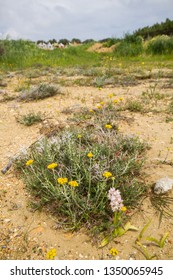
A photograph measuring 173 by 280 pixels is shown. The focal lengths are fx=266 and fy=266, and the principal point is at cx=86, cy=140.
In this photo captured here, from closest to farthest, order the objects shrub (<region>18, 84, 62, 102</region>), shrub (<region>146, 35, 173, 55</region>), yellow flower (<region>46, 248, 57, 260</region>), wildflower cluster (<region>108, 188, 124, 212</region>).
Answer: yellow flower (<region>46, 248, 57, 260</region>), wildflower cluster (<region>108, 188, 124, 212</region>), shrub (<region>18, 84, 62, 102</region>), shrub (<region>146, 35, 173, 55</region>)

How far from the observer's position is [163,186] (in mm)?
2213

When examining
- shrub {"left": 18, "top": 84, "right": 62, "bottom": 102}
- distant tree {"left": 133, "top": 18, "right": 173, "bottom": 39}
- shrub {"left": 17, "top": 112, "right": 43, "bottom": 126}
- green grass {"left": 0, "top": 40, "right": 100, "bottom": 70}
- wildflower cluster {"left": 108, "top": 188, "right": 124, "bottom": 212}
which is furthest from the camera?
distant tree {"left": 133, "top": 18, "right": 173, "bottom": 39}

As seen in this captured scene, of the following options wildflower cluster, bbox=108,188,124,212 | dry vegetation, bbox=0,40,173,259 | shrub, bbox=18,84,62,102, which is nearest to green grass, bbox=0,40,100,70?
shrub, bbox=18,84,62,102

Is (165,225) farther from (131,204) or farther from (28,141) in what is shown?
(28,141)

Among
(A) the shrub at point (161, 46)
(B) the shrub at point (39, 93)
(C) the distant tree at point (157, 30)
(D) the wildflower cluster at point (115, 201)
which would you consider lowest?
(D) the wildflower cluster at point (115, 201)

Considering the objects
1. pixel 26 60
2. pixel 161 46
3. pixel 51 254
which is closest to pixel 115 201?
pixel 51 254

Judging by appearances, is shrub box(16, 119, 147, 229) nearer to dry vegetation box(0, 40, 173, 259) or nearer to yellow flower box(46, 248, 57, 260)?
dry vegetation box(0, 40, 173, 259)

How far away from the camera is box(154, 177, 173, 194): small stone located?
220 cm

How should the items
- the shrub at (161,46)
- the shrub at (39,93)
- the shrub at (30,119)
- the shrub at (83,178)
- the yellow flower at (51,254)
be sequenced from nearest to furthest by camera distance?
the yellow flower at (51,254), the shrub at (83,178), the shrub at (30,119), the shrub at (39,93), the shrub at (161,46)

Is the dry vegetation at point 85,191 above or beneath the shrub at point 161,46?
beneath

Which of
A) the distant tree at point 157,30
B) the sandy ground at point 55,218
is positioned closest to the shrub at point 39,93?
the sandy ground at point 55,218

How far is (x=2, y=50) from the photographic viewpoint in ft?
33.4

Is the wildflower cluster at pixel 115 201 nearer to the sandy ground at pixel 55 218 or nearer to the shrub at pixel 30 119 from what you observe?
the sandy ground at pixel 55 218

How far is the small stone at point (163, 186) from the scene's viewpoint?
220 cm
